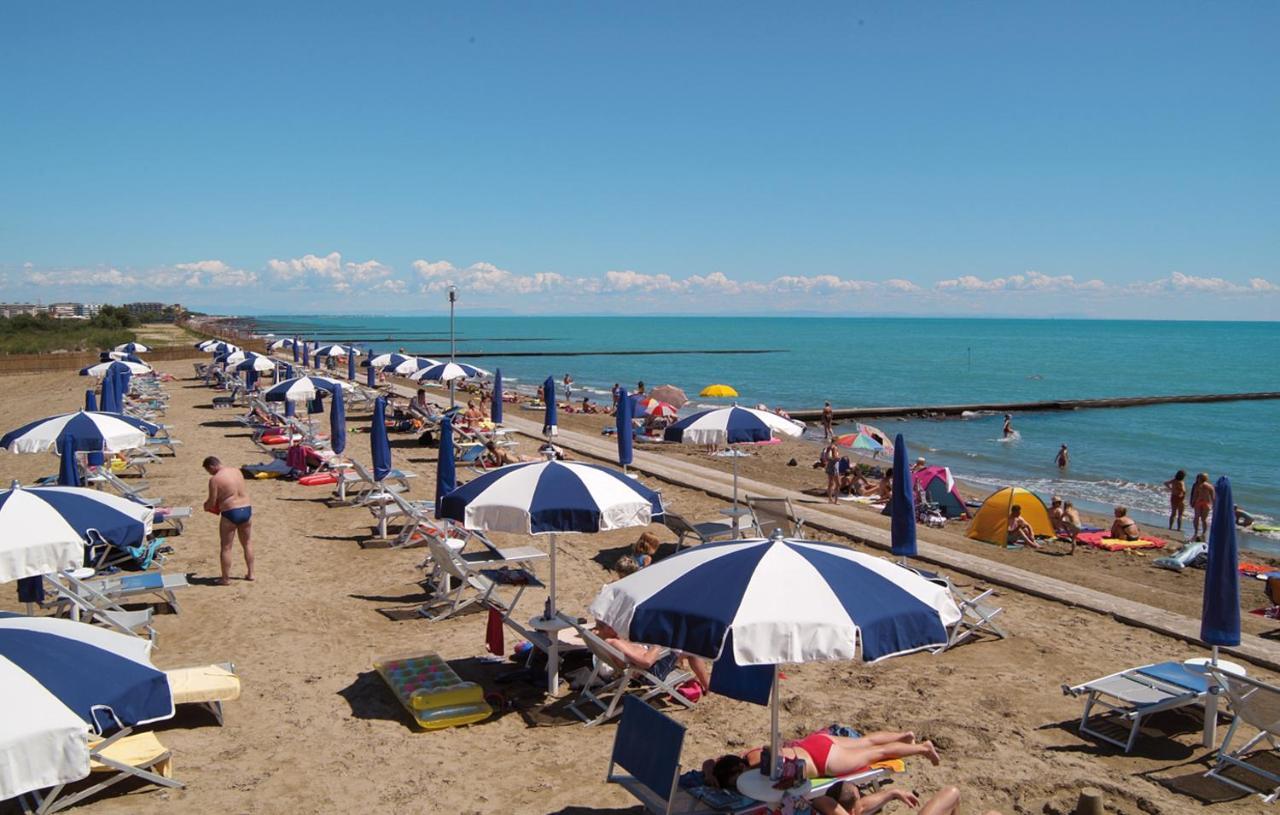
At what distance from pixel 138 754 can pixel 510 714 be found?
96.8 inches

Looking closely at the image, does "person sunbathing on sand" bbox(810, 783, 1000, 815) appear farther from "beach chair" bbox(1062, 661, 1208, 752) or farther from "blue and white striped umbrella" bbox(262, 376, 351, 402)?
"blue and white striped umbrella" bbox(262, 376, 351, 402)

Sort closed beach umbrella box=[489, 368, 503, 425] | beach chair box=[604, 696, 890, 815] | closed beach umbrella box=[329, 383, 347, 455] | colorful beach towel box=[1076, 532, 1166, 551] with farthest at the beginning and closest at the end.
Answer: closed beach umbrella box=[489, 368, 503, 425] → closed beach umbrella box=[329, 383, 347, 455] → colorful beach towel box=[1076, 532, 1166, 551] → beach chair box=[604, 696, 890, 815]

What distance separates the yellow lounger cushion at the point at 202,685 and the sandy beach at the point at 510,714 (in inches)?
8.7

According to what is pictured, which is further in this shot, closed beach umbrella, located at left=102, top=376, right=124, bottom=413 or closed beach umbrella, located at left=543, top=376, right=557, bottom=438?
closed beach umbrella, located at left=543, top=376, right=557, bottom=438

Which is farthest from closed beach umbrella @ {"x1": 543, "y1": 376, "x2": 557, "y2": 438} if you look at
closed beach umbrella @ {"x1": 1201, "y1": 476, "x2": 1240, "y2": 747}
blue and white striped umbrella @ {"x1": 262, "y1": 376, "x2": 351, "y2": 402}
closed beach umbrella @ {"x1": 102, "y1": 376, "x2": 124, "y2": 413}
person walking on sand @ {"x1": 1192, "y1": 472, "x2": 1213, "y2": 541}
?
closed beach umbrella @ {"x1": 1201, "y1": 476, "x2": 1240, "y2": 747}

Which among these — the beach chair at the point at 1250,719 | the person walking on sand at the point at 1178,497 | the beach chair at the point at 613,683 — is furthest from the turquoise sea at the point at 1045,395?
the beach chair at the point at 613,683

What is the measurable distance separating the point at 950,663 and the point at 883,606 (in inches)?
166

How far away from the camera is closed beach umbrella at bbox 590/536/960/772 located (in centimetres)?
407

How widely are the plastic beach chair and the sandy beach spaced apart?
15 cm

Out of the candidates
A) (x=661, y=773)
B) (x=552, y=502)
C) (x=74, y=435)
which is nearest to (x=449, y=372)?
(x=74, y=435)

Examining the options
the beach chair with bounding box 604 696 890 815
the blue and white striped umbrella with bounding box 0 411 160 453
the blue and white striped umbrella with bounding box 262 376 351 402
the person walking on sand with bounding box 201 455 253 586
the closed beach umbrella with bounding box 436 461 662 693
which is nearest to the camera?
the beach chair with bounding box 604 696 890 815

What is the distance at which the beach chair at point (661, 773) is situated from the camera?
4.66 meters

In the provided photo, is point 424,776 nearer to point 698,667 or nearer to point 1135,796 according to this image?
point 698,667

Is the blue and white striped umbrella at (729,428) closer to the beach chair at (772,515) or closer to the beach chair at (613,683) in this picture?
the beach chair at (772,515)
